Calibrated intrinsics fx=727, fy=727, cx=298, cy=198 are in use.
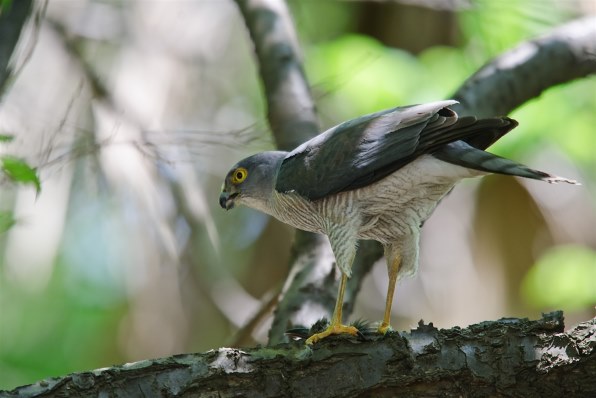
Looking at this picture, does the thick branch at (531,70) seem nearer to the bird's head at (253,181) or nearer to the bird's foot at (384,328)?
the bird's head at (253,181)

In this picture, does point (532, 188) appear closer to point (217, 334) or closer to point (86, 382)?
point (217, 334)

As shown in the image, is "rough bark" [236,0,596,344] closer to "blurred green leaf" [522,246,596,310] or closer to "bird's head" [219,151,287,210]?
"bird's head" [219,151,287,210]

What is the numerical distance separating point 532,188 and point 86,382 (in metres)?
7.68

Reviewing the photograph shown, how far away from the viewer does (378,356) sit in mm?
3668

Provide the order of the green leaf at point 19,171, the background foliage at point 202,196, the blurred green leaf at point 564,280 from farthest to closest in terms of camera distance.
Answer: the blurred green leaf at point 564,280, the background foliage at point 202,196, the green leaf at point 19,171

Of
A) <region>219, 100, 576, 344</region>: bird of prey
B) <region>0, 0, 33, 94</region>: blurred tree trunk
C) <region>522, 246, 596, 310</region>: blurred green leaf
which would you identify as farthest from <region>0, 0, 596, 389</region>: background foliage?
<region>0, 0, 33, 94</region>: blurred tree trunk

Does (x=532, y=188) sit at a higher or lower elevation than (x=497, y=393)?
higher

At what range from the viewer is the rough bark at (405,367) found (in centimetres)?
338

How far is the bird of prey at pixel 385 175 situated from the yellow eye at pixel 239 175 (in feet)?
1.25

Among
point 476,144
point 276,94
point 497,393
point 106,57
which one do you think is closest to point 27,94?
point 106,57

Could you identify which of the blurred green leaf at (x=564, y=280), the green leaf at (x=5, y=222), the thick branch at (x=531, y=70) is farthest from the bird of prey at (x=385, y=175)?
the blurred green leaf at (x=564, y=280)

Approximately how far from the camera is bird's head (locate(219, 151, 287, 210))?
512cm

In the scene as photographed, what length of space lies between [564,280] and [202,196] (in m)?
4.24

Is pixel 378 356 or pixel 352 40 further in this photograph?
pixel 352 40
